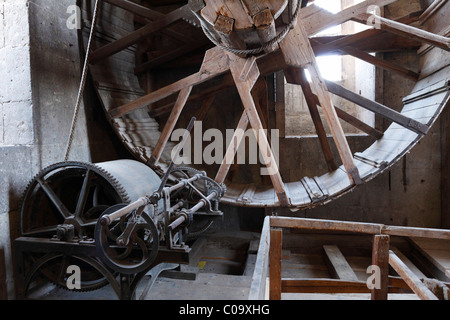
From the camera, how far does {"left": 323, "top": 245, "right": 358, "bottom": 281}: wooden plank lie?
3820mm

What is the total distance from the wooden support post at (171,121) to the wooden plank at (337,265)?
2.75 m

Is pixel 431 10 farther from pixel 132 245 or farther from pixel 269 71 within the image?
pixel 132 245

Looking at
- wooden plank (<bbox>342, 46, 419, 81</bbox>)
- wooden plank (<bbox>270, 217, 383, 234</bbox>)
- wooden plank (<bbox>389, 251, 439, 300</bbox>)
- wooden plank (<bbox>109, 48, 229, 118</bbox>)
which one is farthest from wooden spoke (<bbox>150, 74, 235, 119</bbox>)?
wooden plank (<bbox>389, 251, 439, 300</bbox>)

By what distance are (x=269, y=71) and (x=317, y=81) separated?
118 centimetres

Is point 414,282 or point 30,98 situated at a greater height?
point 30,98

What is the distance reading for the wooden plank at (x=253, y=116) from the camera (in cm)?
353

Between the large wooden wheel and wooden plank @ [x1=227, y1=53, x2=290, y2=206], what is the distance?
1 cm

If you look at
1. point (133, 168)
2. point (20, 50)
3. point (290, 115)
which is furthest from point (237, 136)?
point (290, 115)

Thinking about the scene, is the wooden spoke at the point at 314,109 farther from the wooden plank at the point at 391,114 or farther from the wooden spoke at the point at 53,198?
the wooden spoke at the point at 53,198

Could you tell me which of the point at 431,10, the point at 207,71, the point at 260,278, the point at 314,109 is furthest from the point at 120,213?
the point at 431,10

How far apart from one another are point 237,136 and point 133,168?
1.28 meters

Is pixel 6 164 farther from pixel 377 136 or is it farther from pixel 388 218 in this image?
pixel 388 218

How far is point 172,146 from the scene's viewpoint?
17.0 ft

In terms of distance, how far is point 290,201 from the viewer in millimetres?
3723
